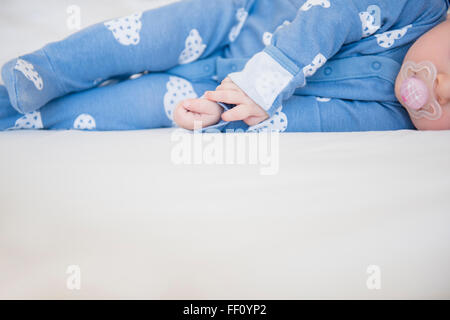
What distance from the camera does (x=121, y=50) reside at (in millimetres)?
773

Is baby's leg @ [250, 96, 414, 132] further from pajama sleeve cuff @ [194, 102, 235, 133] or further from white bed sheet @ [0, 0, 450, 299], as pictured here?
white bed sheet @ [0, 0, 450, 299]

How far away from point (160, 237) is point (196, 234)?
4 cm

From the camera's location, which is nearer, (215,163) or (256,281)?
(256,281)

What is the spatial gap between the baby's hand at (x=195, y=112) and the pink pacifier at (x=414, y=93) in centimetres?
36

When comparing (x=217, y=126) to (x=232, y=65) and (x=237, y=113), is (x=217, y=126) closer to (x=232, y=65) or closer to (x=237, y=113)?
(x=237, y=113)

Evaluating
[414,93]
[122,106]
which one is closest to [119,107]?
[122,106]

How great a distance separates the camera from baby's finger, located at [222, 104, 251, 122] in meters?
0.66

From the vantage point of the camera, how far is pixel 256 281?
417mm

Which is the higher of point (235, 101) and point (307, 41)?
point (307, 41)

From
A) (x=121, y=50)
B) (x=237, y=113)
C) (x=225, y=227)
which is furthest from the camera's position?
(x=121, y=50)

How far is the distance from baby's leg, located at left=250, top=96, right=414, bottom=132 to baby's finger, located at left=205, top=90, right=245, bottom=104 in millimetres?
147

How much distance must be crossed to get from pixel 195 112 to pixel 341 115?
33 cm

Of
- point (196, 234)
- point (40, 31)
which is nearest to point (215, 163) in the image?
point (196, 234)
